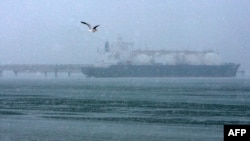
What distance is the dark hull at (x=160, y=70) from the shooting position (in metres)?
163

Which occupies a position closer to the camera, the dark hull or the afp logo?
the afp logo

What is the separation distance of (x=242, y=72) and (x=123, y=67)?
5188 centimetres

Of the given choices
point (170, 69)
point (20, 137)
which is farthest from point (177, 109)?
point (170, 69)

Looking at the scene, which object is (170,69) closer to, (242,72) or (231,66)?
(231,66)

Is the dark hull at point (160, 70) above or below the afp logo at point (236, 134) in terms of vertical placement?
above

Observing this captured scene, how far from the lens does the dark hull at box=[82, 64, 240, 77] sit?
163 meters

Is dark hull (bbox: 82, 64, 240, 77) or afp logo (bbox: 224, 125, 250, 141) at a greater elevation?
dark hull (bbox: 82, 64, 240, 77)

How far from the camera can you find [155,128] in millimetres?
27953

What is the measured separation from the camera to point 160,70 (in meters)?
162

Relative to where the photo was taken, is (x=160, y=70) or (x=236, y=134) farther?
(x=160, y=70)

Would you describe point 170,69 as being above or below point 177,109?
above

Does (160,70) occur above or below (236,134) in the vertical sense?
above

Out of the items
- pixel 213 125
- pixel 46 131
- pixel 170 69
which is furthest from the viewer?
pixel 170 69

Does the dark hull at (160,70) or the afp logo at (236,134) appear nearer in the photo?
the afp logo at (236,134)
